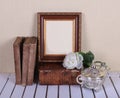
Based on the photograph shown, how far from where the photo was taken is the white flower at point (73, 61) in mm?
1307

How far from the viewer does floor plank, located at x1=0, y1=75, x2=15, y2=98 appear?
1182 mm

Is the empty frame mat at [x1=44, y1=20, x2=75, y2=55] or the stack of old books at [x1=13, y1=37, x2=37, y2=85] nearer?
the stack of old books at [x1=13, y1=37, x2=37, y2=85]

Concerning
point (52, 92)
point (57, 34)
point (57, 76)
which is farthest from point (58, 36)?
point (52, 92)

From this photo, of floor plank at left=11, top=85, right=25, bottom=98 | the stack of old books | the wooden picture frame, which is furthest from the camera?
the wooden picture frame

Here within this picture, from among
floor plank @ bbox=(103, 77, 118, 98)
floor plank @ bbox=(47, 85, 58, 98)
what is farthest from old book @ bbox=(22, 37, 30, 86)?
floor plank @ bbox=(103, 77, 118, 98)

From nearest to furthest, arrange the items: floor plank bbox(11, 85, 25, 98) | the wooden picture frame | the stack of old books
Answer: floor plank bbox(11, 85, 25, 98), the stack of old books, the wooden picture frame

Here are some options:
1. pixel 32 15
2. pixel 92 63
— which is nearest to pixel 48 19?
pixel 32 15

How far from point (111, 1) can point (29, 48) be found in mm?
539

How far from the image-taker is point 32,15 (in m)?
1.47

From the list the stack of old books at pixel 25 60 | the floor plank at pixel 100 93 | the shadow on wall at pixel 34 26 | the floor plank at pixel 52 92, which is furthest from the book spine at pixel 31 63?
the floor plank at pixel 100 93

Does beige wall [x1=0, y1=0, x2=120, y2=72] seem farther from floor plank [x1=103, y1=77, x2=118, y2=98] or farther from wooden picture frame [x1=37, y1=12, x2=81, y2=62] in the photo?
floor plank [x1=103, y1=77, x2=118, y2=98]

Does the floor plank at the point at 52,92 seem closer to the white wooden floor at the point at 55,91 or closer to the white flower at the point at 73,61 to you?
the white wooden floor at the point at 55,91

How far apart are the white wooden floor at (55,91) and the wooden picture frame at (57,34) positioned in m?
0.21

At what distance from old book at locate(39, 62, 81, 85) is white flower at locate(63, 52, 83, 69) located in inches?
0.9
